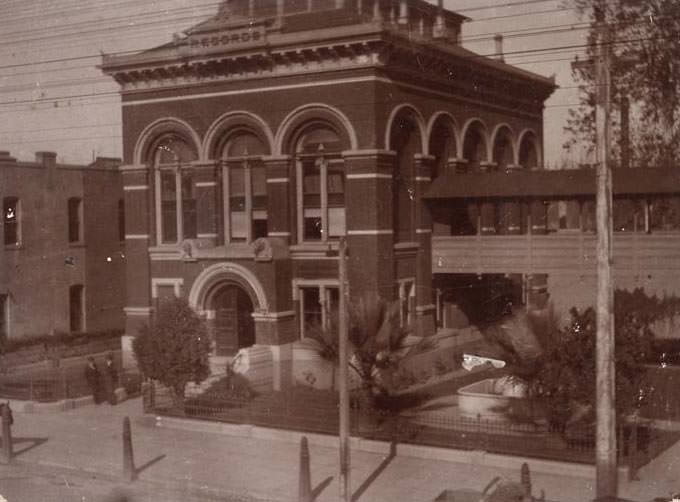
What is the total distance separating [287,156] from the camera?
981 inches

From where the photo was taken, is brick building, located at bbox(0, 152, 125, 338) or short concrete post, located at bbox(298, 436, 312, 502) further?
brick building, located at bbox(0, 152, 125, 338)

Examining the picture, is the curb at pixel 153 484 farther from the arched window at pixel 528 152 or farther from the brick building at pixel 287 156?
the arched window at pixel 528 152

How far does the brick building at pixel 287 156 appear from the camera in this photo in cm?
2384

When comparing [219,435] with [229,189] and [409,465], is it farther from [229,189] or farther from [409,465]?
[229,189]

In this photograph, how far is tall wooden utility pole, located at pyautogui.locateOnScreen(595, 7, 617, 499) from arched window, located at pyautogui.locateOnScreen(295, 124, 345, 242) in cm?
1286

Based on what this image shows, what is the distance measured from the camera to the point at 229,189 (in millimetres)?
26594

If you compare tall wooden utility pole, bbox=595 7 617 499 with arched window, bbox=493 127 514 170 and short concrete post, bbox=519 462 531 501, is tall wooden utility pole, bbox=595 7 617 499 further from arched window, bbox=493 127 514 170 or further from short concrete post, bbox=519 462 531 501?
arched window, bbox=493 127 514 170

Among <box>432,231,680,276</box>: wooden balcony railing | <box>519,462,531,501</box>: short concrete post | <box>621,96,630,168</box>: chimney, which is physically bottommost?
<box>519,462,531,501</box>: short concrete post

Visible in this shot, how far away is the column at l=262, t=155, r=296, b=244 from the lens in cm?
2517

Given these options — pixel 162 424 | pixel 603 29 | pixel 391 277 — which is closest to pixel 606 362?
pixel 603 29

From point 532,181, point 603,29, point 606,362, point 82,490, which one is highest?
point 603,29

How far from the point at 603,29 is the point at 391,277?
527 inches

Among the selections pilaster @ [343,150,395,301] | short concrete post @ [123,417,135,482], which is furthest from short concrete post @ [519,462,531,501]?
pilaster @ [343,150,395,301]

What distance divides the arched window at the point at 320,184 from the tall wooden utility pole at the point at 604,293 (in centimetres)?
1286
